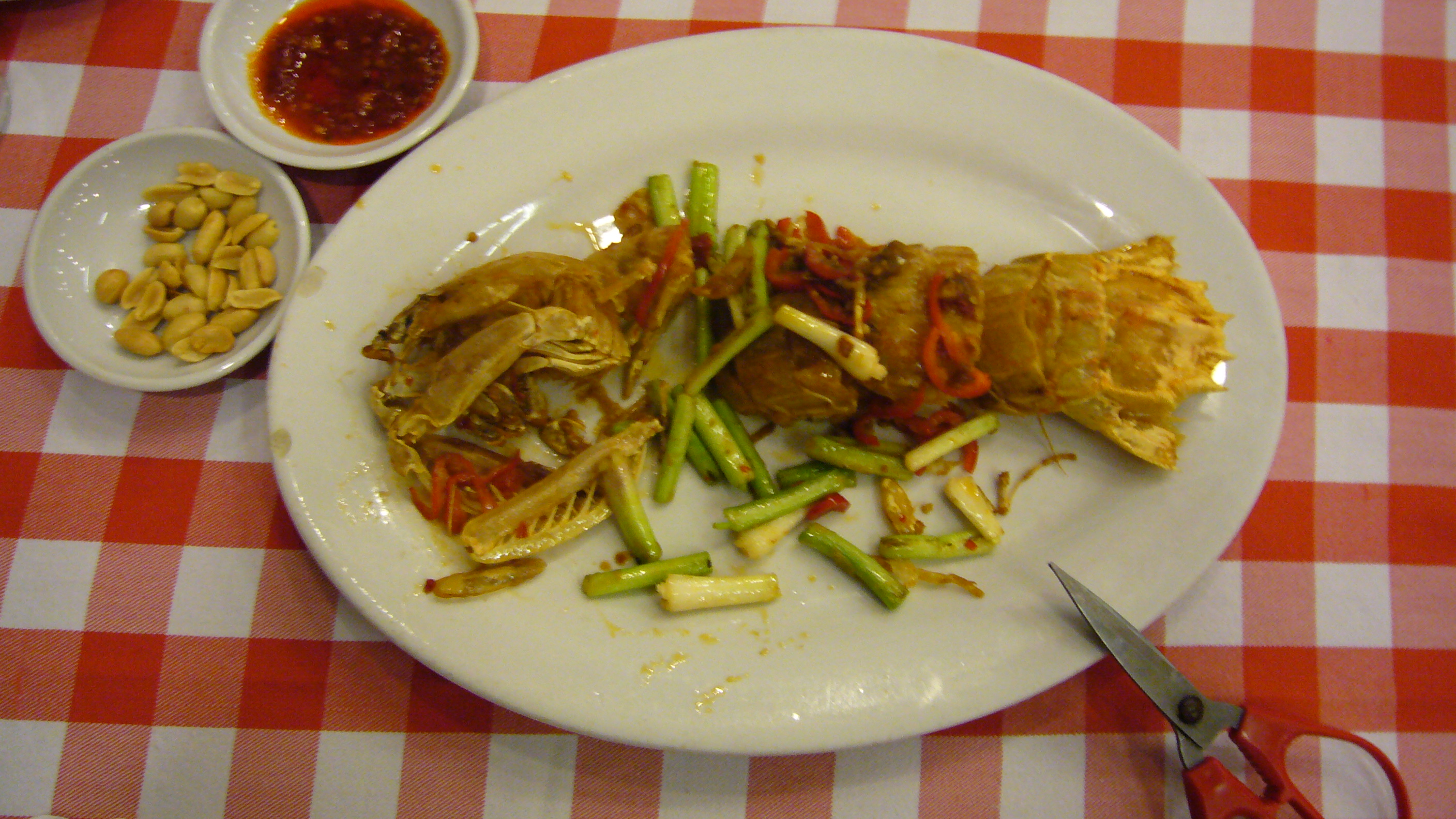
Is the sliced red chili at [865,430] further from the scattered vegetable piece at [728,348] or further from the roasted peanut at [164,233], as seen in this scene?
the roasted peanut at [164,233]

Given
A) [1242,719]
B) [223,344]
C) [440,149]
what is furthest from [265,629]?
[1242,719]

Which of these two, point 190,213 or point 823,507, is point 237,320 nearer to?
point 190,213

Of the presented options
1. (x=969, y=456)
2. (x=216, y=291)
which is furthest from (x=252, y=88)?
(x=969, y=456)

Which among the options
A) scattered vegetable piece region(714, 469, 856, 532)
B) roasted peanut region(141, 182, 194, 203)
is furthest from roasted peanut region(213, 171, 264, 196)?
scattered vegetable piece region(714, 469, 856, 532)

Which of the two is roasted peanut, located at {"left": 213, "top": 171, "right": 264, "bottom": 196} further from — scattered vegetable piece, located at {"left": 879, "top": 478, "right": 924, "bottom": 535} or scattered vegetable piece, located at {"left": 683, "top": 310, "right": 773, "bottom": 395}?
scattered vegetable piece, located at {"left": 879, "top": 478, "right": 924, "bottom": 535}

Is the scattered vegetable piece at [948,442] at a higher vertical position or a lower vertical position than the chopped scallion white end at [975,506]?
higher

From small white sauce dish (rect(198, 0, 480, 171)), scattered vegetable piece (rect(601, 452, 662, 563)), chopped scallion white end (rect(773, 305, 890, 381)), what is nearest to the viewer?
chopped scallion white end (rect(773, 305, 890, 381))

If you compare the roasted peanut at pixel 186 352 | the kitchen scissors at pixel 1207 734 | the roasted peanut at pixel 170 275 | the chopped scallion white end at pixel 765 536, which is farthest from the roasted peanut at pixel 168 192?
the kitchen scissors at pixel 1207 734
